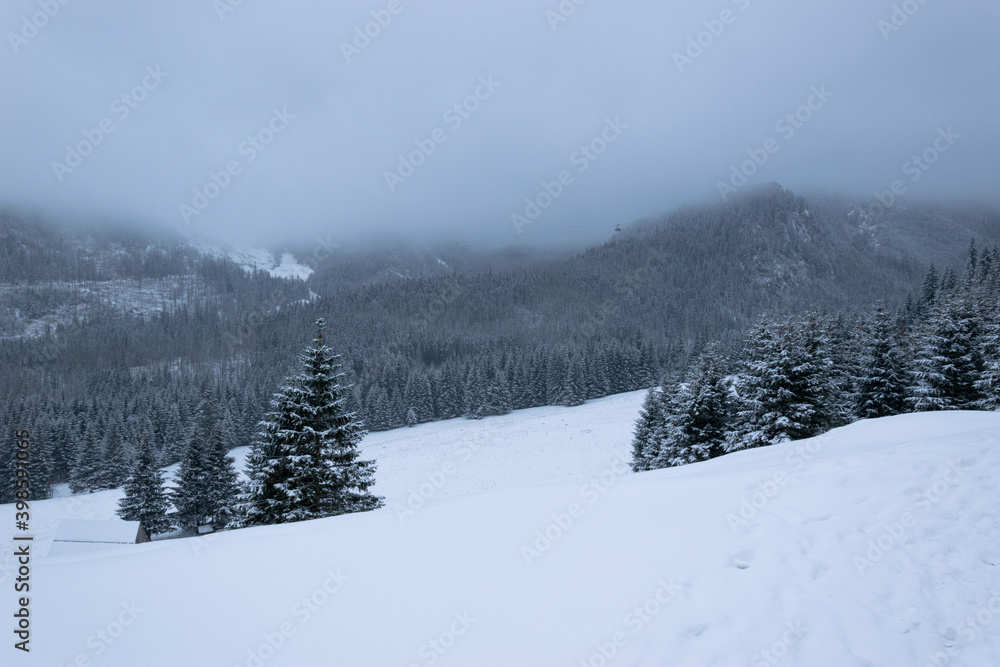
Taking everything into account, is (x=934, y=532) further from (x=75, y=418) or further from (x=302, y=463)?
(x=75, y=418)

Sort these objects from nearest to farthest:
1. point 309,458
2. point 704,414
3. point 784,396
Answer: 1. point 309,458
2. point 784,396
3. point 704,414

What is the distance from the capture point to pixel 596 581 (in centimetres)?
477

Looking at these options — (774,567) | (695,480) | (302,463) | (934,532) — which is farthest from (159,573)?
(934,532)

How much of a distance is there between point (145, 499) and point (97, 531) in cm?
829

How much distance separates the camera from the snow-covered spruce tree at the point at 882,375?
70.2 ft

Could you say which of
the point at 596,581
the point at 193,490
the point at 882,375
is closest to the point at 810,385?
the point at 882,375

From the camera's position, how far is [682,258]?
183m

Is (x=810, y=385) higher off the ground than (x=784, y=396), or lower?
higher

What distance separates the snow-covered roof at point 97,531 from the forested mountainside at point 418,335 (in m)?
10.8

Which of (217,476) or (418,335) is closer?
(217,476)

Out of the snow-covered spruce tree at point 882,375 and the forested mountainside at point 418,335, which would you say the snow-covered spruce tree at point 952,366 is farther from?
the forested mountainside at point 418,335

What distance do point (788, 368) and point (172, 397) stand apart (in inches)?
3414

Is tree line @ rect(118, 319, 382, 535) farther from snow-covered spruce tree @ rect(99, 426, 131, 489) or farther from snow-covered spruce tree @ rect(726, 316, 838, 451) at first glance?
snow-covered spruce tree @ rect(99, 426, 131, 489)

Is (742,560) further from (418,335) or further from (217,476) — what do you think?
(418,335)
